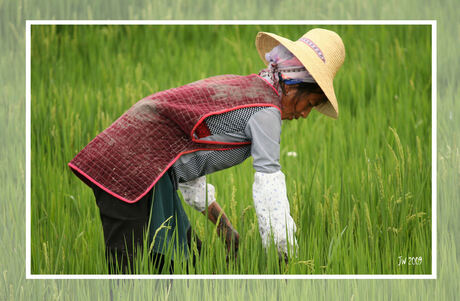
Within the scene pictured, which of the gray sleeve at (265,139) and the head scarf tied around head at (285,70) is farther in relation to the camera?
the head scarf tied around head at (285,70)

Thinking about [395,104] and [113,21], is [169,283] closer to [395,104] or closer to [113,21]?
[113,21]

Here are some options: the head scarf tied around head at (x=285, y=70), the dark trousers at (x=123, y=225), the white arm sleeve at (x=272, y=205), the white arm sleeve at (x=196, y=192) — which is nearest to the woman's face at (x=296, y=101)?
the head scarf tied around head at (x=285, y=70)

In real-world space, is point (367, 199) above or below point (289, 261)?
above

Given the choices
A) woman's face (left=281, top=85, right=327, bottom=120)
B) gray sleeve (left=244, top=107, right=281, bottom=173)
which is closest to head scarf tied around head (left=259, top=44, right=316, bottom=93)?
woman's face (left=281, top=85, right=327, bottom=120)

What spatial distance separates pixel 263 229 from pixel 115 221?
2.09ft

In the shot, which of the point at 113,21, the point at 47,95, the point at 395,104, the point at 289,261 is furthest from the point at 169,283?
the point at 395,104

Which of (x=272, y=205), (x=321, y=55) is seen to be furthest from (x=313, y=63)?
(x=272, y=205)

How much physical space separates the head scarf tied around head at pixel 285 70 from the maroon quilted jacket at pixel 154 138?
3.4 inches

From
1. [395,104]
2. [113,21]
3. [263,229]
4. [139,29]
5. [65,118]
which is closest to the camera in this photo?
[263,229]

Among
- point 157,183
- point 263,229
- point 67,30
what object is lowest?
point 263,229

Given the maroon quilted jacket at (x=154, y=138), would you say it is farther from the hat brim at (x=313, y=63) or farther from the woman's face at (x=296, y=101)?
the hat brim at (x=313, y=63)

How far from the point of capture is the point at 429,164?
11.6 feet

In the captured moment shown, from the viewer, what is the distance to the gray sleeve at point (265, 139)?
241 cm

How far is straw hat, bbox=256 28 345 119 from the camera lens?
2.53 metres
